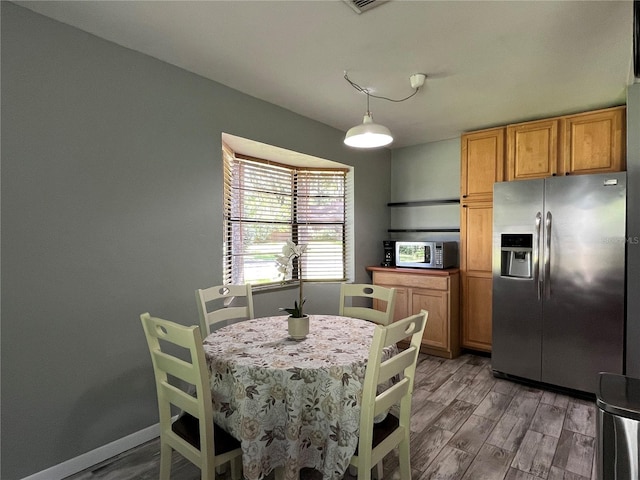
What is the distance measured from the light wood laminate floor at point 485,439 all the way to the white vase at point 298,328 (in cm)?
76

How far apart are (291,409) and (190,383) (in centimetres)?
42

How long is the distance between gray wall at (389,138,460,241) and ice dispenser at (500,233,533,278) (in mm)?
964

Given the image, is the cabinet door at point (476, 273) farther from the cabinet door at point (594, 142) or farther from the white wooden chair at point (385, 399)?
the white wooden chair at point (385, 399)

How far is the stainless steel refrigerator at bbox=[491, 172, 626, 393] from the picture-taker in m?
2.58

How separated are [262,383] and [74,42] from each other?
2.08 m

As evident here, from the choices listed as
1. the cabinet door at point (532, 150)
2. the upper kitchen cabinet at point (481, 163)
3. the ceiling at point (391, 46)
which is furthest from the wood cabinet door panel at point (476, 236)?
the ceiling at point (391, 46)

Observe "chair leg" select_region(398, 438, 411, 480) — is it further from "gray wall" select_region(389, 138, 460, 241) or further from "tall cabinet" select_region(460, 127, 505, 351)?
"gray wall" select_region(389, 138, 460, 241)

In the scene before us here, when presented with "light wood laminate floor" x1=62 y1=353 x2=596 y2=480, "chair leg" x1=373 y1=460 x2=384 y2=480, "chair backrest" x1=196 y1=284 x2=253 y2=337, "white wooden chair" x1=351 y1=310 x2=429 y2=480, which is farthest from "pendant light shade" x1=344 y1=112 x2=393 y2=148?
"light wood laminate floor" x1=62 y1=353 x2=596 y2=480

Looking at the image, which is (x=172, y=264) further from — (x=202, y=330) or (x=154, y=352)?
(x=154, y=352)

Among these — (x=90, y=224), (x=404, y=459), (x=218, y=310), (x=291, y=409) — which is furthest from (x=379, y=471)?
(x=90, y=224)

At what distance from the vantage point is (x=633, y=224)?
2471mm

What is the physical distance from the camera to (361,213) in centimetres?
400

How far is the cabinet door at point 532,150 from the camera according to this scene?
3.17 m

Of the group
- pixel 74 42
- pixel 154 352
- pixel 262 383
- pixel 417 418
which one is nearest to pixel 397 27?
pixel 74 42
